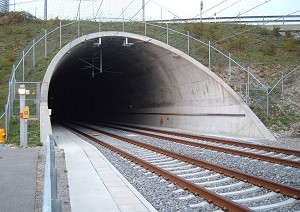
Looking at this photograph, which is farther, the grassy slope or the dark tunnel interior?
the dark tunnel interior

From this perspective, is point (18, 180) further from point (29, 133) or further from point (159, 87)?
point (159, 87)

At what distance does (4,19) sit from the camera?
3912cm

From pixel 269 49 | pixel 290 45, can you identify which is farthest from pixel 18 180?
pixel 290 45

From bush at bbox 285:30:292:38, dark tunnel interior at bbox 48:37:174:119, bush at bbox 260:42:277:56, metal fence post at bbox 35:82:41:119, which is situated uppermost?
bush at bbox 285:30:292:38

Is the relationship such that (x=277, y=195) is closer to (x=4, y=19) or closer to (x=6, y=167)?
(x=6, y=167)

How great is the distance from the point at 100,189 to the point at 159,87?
24068mm

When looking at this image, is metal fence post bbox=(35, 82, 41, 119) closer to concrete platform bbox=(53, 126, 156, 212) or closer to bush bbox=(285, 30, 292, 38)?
concrete platform bbox=(53, 126, 156, 212)

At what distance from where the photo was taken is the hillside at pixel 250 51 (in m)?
23.8

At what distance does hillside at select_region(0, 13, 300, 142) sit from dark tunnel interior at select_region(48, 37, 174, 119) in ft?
11.8

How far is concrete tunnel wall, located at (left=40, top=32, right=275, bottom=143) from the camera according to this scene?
2359 centimetres

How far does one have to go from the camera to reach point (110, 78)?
4384 centimetres

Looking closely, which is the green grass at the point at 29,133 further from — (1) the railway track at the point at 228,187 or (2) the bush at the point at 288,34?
(2) the bush at the point at 288,34

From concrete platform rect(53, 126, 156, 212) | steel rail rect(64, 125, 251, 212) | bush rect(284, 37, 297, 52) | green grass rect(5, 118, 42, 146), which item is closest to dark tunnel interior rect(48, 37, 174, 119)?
green grass rect(5, 118, 42, 146)

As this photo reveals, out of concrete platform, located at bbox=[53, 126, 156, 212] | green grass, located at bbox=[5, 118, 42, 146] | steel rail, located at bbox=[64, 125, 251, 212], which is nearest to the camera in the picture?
steel rail, located at bbox=[64, 125, 251, 212]
